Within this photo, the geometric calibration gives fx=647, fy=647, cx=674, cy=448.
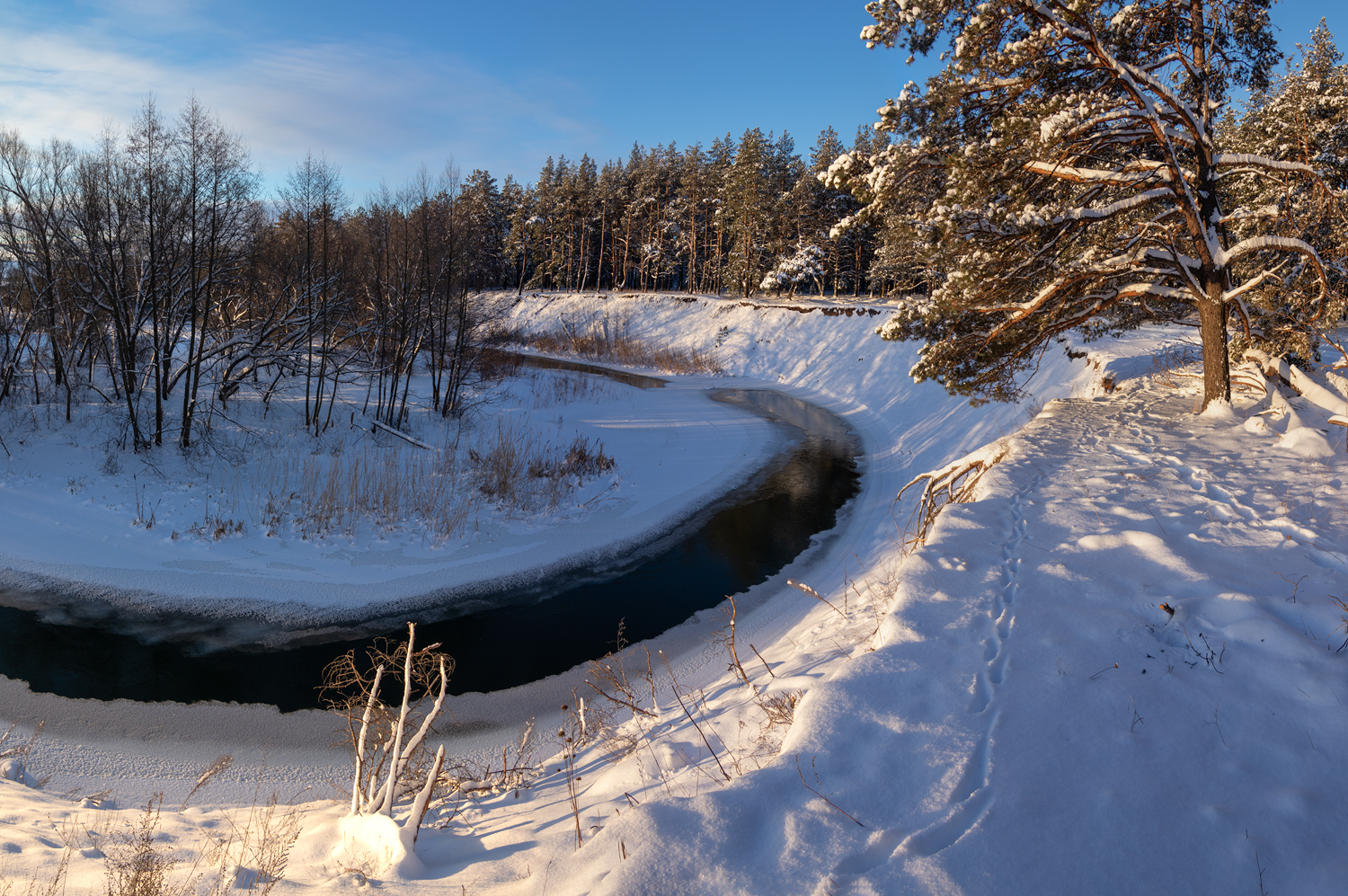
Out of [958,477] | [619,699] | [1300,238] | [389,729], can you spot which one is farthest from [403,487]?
[1300,238]

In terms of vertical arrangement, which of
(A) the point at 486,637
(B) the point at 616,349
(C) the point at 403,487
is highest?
(B) the point at 616,349

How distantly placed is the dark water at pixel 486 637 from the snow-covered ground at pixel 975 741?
0.45 meters

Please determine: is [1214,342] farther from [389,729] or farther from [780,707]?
[389,729]

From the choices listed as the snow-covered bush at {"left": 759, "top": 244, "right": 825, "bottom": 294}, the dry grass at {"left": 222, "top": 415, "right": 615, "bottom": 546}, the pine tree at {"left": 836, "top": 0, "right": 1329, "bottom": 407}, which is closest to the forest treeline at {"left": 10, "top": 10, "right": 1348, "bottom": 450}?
the pine tree at {"left": 836, "top": 0, "right": 1329, "bottom": 407}

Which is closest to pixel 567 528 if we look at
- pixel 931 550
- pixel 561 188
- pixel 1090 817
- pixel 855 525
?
pixel 855 525

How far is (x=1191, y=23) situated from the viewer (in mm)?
9133

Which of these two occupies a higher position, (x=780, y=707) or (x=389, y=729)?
(x=780, y=707)

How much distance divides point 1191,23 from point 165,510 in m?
17.3

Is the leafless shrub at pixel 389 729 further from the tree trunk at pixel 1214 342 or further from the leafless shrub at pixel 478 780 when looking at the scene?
the tree trunk at pixel 1214 342

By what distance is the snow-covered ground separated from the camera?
2756mm

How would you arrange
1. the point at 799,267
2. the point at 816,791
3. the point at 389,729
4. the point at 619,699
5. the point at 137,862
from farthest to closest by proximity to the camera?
1. the point at 799,267
2. the point at 619,699
3. the point at 389,729
4. the point at 137,862
5. the point at 816,791

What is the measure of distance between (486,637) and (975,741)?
6.39 meters

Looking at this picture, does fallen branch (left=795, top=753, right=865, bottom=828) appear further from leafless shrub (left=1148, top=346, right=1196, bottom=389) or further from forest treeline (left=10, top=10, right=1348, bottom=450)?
leafless shrub (left=1148, top=346, right=1196, bottom=389)

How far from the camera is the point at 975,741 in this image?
3.39 meters
